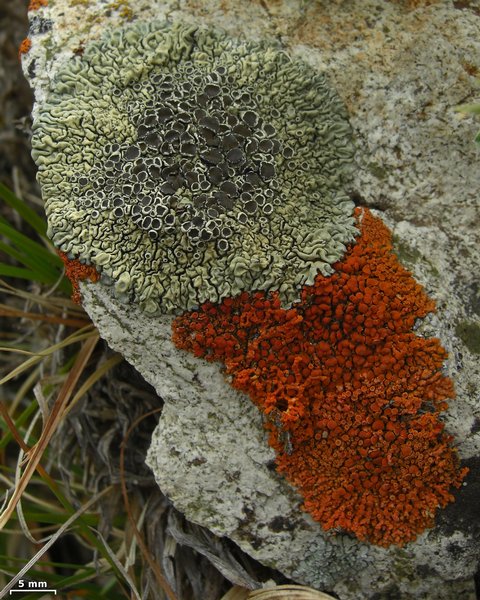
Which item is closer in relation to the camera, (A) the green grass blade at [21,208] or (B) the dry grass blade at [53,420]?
(B) the dry grass blade at [53,420]

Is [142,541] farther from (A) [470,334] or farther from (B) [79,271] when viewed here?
(A) [470,334]

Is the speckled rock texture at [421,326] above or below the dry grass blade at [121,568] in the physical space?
above

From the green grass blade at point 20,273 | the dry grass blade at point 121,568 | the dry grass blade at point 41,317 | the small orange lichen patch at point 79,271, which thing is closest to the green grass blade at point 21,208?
the green grass blade at point 20,273

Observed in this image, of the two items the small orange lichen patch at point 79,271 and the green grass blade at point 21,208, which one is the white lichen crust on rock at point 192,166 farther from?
the green grass blade at point 21,208

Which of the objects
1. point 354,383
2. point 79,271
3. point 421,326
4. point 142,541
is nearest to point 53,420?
point 142,541

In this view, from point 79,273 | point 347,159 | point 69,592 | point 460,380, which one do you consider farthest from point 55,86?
point 69,592

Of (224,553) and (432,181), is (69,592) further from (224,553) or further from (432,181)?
(432,181)
